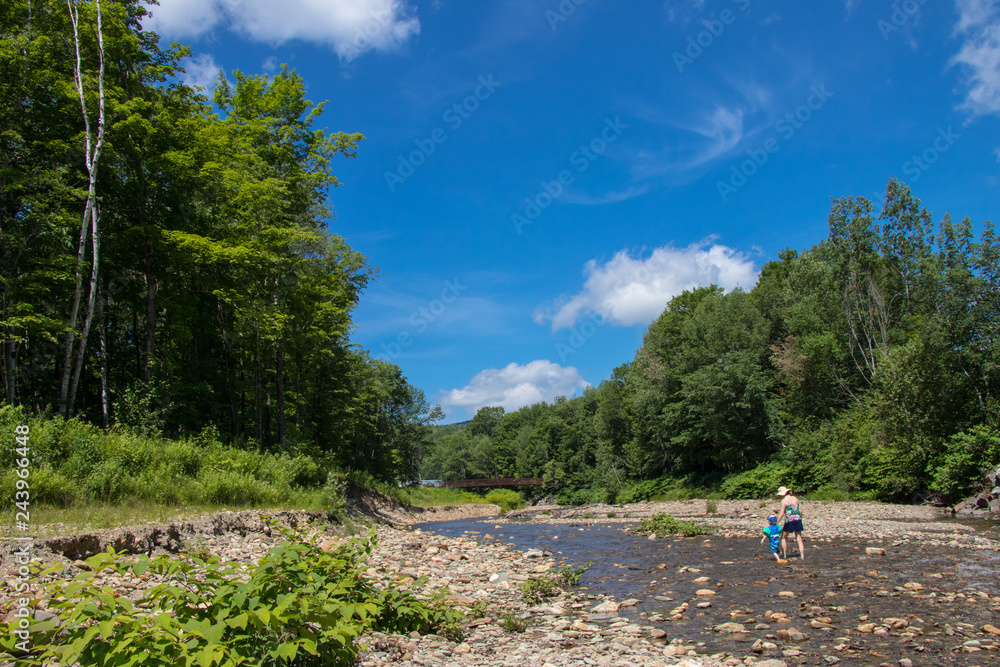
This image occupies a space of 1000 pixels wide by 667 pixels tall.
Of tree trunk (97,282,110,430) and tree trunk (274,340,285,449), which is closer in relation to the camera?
tree trunk (97,282,110,430)

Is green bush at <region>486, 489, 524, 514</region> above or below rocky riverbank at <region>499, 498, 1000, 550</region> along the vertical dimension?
below

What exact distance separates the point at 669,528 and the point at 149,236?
70.7ft

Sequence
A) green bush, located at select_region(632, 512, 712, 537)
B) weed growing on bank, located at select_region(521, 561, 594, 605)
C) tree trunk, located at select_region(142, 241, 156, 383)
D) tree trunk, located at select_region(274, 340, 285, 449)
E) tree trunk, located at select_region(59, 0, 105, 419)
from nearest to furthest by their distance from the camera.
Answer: weed growing on bank, located at select_region(521, 561, 594, 605), tree trunk, located at select_region(59, 0, 105, 419), green bush, located at select_region(632, 512, 712, 537), tree trunk, located at select_region(142, 241, 156, 383), tree trunk, located at select_region(274, 340, 285, 449)

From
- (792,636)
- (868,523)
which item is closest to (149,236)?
(792,636)

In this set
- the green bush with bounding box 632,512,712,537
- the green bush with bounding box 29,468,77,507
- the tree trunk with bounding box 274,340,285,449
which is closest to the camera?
the green bush with bounding box 29,468,77,507

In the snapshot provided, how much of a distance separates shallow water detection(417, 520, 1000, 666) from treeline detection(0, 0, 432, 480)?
1501 centimetres

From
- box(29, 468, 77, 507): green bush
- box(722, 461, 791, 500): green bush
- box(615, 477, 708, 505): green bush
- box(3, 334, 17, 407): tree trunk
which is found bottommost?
box(615, 477, 708, 505): green bush

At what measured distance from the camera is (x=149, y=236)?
720 inches

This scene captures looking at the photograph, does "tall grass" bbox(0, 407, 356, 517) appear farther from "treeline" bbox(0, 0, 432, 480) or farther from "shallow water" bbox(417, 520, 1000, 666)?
"shallow water" bbox(417, 520, 1000, 666)

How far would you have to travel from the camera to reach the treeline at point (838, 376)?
78.2ft

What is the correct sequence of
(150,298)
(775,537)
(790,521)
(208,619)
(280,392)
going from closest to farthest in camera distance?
(208,619), (790,521), (775,537), (150,298), (280,392)

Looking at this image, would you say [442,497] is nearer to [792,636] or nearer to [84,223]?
[84,223]

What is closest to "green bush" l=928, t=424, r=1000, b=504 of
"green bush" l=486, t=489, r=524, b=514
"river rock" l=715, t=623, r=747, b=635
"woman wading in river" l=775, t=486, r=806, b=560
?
"woman wading in river" l=775, t=486, r=806, b=560

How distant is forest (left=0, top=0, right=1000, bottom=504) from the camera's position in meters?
14.8
